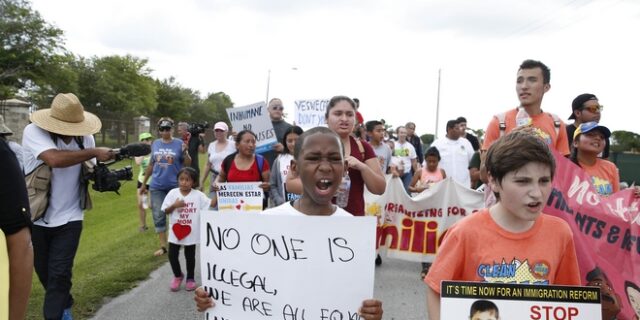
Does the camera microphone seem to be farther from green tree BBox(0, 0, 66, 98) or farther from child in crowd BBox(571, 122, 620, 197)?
green tree BBox(0, 0, 66, 98)

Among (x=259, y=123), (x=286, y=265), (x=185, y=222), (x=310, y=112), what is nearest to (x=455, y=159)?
(x=310, y=112)

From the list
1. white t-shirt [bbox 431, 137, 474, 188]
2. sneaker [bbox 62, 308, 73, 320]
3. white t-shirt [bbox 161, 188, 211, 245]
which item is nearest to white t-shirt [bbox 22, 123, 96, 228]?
sneaker [bbox 62, 308, 73, 320]

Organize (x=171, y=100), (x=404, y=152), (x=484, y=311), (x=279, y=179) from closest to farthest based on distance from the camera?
(x=484, y=311), (x=279, y=179), (x=404, y=152), (x=171, y=100)

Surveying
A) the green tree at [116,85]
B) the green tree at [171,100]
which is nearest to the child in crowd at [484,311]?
the green tree at [116,85]

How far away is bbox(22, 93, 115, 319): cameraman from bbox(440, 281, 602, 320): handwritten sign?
3175 mm

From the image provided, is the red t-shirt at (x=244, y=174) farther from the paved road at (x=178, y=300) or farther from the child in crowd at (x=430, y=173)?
the child in crowd at (x=430, y=173)

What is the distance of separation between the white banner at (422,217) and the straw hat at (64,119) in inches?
155

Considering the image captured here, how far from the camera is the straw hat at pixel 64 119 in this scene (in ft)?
13.1

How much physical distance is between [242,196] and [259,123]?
57.0 inches

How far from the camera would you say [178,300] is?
17.1 feet

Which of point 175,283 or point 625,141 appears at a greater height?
point 625,141

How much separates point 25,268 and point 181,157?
536 centimetres

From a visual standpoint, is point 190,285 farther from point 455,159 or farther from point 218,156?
point 455,159

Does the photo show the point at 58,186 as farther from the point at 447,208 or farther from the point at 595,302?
the point at 447,208
